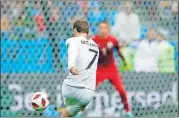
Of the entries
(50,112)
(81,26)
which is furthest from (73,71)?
(50,112)

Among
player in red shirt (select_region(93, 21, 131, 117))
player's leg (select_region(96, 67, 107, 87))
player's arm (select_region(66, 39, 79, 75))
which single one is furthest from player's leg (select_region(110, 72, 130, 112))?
player's arm (select_region(66, 39, 79, 75))

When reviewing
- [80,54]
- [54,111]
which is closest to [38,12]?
[54,111]

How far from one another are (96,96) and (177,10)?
186cm

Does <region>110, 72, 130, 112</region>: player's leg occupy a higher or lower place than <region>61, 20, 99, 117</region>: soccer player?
lower

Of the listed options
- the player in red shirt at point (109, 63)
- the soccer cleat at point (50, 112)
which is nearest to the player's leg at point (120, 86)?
the player in red shirt at point (109, 63)

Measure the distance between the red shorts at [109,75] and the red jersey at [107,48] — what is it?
0.08 meters

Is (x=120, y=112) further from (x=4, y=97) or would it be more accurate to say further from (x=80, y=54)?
(x=80, y=54)

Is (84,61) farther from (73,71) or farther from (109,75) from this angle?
(109,75)

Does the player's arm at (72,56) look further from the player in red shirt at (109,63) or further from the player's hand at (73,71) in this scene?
the player in red shirt at (109,63)

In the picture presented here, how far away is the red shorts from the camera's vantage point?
11042 mm

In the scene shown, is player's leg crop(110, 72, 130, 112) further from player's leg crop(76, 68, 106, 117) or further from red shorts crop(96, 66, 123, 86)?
player's leg crop(76, 68, 106, 117)

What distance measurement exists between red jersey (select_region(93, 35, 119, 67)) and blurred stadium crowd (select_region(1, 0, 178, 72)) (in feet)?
0.35

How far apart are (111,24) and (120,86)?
3.18 feet

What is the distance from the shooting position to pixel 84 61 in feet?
26.4
